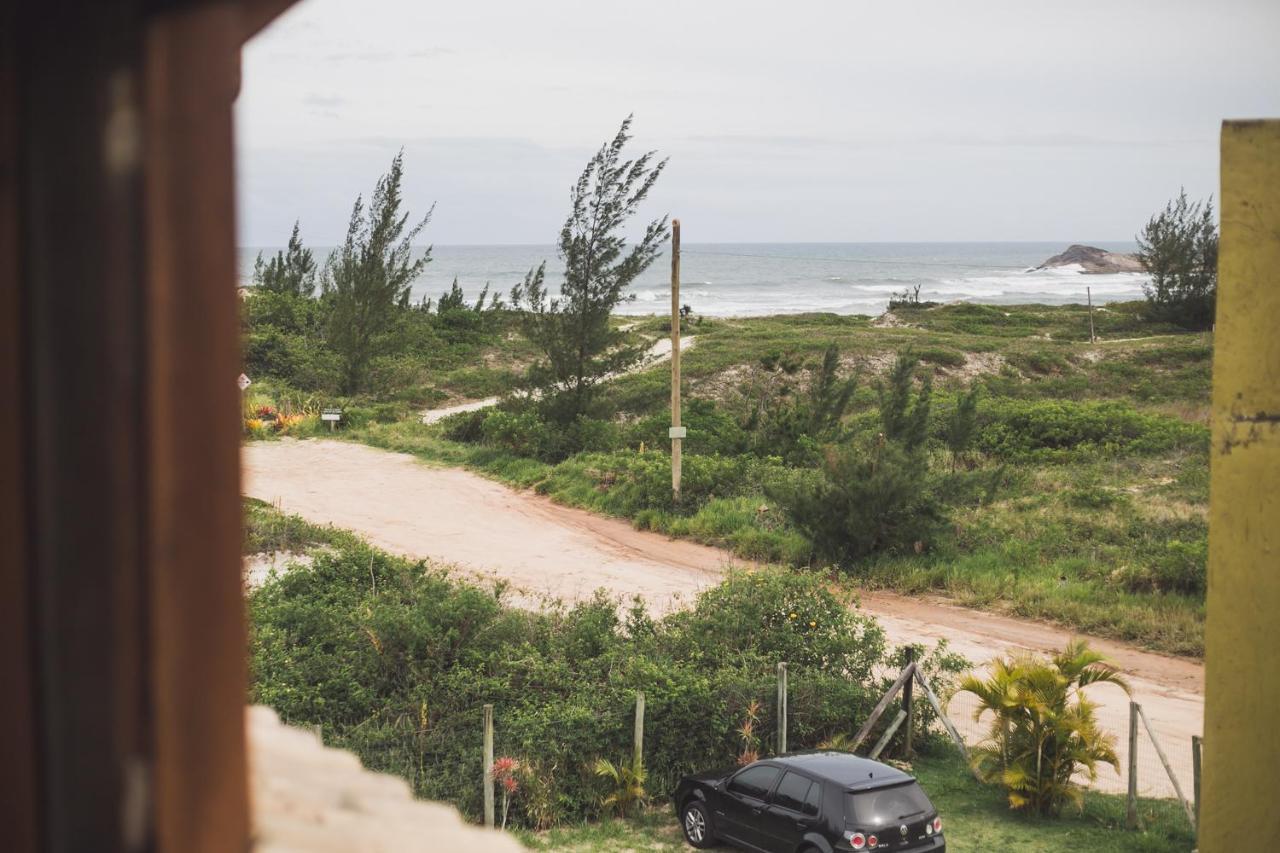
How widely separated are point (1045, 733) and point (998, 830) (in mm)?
1029

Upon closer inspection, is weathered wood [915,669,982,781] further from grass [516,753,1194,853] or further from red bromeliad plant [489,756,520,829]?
red bromeliad plant [489,756,520,829]

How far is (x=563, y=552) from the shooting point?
20531mm

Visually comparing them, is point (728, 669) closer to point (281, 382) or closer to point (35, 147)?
point (35, 147)

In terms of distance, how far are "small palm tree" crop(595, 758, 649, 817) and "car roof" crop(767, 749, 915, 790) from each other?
1.34 meters

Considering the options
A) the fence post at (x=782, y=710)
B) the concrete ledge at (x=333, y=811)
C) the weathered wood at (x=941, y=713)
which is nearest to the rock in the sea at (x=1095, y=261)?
the weathered wood at (x=941, y=713)

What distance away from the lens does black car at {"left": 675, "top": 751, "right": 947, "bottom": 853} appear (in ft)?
30.2

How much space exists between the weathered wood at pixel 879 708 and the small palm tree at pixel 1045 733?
1.07 meters

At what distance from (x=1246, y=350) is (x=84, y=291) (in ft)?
6.97

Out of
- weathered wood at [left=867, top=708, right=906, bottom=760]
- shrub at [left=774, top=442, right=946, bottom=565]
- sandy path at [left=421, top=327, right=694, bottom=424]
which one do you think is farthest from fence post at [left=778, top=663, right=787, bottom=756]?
sandy path at [left=421, top=327, right=694, bottom=424]

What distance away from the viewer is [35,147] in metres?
0.64

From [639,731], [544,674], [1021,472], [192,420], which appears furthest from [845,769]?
[1021,472]

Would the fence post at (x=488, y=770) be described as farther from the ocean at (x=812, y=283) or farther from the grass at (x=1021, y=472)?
the ocean at (x=812, y=283)

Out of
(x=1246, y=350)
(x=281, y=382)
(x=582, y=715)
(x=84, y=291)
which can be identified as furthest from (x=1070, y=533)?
(x=281, y=382)

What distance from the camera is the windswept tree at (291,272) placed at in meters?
57.1
